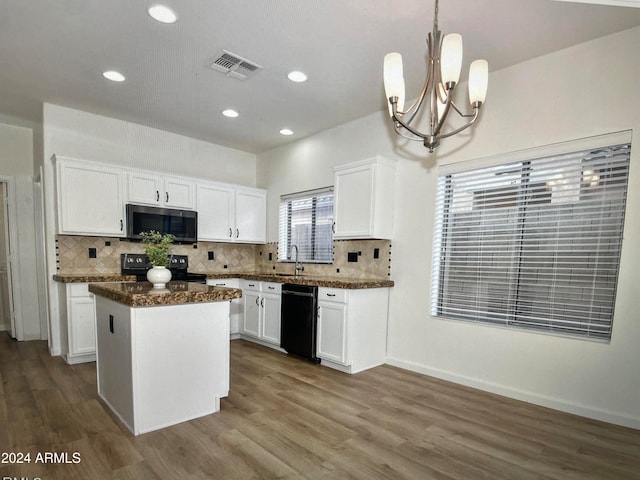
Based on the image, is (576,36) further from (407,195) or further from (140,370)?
(140,370)

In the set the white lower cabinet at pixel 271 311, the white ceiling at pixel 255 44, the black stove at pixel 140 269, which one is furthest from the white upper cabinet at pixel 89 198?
the white lower cabinet at pixel 271 311

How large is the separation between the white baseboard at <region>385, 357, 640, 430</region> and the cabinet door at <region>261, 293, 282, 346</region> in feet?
4.94

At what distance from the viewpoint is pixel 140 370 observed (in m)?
2.11

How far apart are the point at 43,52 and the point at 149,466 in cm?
314

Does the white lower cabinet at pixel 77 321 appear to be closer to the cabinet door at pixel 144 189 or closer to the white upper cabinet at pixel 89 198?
the white upper cabinet at pixel 89 198

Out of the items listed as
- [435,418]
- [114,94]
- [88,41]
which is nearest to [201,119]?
[114,94]

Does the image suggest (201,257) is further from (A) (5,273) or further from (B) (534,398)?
(B) (534,398)

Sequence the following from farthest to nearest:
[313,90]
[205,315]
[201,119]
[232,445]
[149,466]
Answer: [201,119], [313,90], [205,315], [232,445], [149,466]

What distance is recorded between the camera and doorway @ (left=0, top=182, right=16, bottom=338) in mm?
4336

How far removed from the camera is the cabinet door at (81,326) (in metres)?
3.43

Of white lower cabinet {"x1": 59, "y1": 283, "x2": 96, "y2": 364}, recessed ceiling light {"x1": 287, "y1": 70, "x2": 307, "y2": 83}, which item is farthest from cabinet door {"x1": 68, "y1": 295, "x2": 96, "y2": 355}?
recessed ceiling light {"x1": 287, "y1": 70, "x2": 307, "y2": 83}

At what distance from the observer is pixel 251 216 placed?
5102mm

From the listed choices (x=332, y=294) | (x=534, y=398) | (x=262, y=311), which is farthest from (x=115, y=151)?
(x=534, y=398)

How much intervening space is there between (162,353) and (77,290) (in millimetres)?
1955
